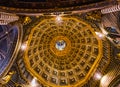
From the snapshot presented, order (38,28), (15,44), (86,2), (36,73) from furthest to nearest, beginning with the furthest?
(36,73)
(38,28)
(15,44)
(86,2)

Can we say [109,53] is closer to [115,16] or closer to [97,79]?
[97,79]

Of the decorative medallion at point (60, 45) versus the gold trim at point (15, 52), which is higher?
the gold trim at point (15, 52)

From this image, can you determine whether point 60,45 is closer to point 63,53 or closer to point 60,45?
point 60,45

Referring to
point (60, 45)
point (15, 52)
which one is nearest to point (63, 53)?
point (60, 45)

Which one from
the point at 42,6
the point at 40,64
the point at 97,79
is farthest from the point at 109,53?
the point at 42,6

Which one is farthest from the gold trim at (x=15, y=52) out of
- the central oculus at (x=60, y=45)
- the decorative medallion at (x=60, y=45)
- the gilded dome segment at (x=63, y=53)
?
the central oculus at (x=60, y=45)

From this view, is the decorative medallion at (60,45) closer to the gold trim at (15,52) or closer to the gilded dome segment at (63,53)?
the gilded dome segment at (63,53)

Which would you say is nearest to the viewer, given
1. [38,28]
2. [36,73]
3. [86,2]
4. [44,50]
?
[86,2]

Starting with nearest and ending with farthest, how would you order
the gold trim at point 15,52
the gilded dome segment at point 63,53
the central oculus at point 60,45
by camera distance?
the gold trim at point 15,52
the gilded dome segment at point 63,53
the central oculus at point 60,45
